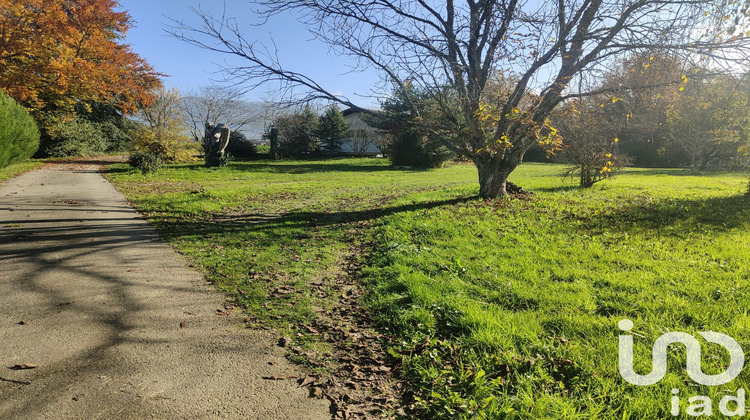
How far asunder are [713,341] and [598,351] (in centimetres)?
91

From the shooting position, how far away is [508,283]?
153 inches

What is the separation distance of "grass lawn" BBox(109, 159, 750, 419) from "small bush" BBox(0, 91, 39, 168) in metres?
8.80

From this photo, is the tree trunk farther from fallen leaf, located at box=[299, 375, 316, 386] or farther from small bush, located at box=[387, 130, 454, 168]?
small bush, located at box=[387, 130, 454, 168]

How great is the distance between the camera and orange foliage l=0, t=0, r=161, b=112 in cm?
1546

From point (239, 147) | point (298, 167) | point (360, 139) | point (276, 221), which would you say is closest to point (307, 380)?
point (276, 221)

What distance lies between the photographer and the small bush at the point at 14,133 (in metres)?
12.2

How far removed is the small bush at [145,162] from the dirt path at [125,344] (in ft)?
40.2

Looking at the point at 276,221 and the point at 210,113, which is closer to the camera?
the point at 276,221

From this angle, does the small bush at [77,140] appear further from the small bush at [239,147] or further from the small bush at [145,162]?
the small bush at [145,162]

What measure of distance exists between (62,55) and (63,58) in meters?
0.14

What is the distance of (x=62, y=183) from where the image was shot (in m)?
11.6

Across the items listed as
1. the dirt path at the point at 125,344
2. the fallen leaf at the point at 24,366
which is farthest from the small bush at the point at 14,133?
the fallen leaf at the point at 24,366

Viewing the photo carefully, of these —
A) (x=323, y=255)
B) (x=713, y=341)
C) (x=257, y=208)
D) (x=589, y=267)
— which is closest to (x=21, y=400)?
(x=323, y=255)

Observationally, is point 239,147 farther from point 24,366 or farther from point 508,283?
point 508,283
